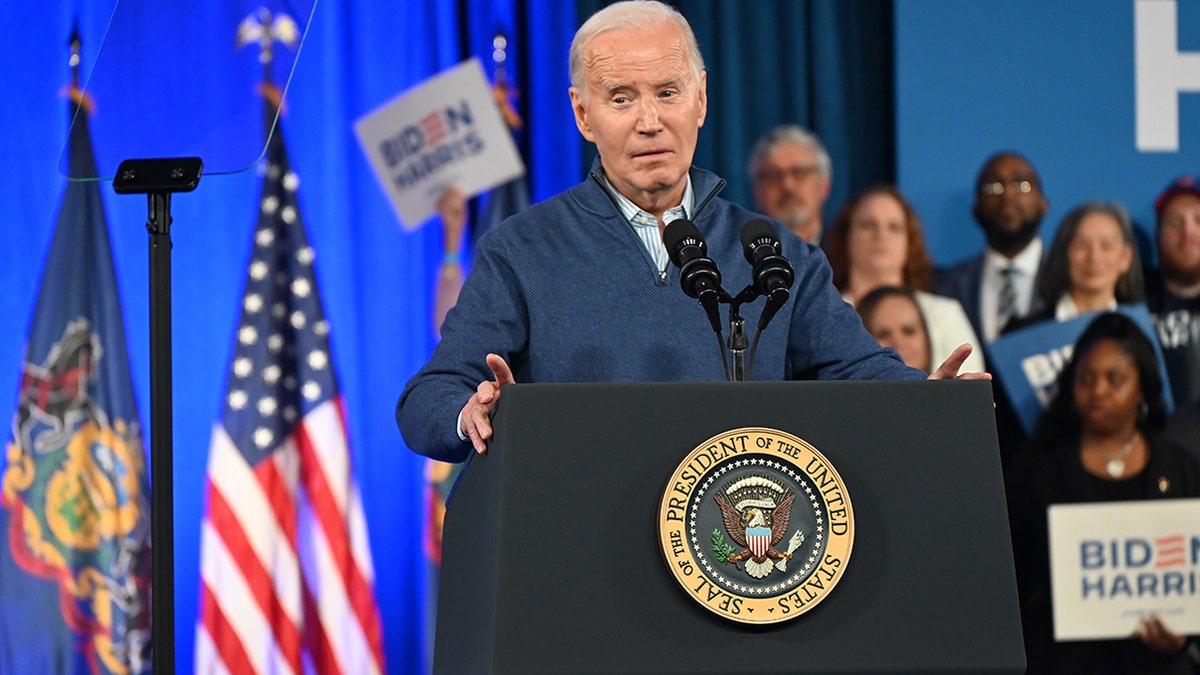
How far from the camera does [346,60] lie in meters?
3.97

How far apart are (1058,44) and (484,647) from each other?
3.36m

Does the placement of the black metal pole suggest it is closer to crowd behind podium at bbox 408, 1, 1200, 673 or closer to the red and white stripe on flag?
the red and white stripe on flag

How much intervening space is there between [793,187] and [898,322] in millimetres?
523

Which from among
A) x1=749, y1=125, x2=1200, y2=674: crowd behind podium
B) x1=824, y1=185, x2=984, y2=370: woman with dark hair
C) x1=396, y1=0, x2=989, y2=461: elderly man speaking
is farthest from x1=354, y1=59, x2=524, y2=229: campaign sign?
x1=396, y1=0, x2=989, y2=461: elderly man speaking

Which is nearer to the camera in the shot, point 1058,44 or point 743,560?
point 743,560

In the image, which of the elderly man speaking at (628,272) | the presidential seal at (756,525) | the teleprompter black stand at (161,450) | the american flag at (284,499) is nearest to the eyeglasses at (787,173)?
the american flag at (284,499)

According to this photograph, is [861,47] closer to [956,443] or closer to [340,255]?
[340,255]

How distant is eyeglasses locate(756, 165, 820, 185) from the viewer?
156 inches

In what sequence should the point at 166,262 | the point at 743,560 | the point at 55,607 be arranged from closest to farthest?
1. the point at 743,560
2. the point at 166,262
3. the point at 55,607

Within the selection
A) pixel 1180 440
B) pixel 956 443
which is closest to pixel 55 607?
pixel 956 443

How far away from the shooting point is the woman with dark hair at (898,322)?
3.88m

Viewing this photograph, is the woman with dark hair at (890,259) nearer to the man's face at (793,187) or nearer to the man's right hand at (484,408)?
the man's face at (793,187)

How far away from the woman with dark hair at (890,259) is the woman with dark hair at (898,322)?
3 centimetres

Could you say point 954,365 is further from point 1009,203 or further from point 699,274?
point 1009,203
